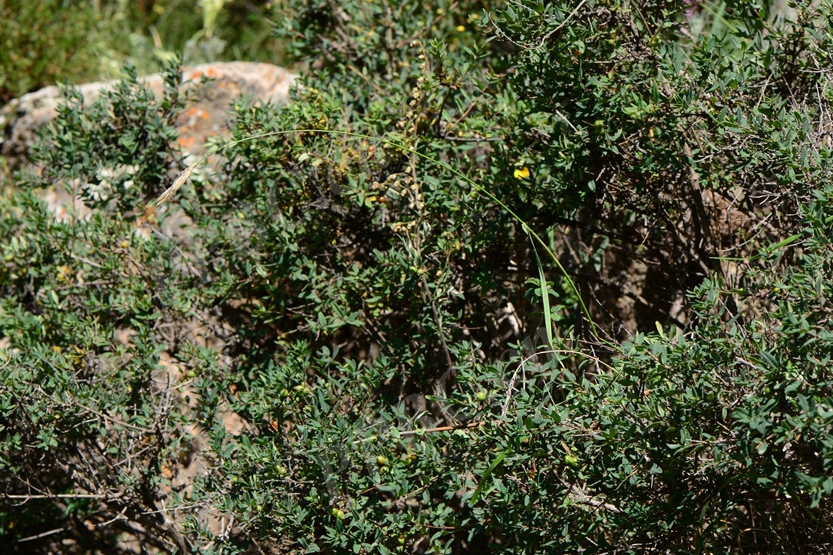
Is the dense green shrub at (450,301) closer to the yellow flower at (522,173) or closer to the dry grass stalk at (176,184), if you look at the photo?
the yellow flower at (522,173)

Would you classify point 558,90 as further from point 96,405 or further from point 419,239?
point 96,405

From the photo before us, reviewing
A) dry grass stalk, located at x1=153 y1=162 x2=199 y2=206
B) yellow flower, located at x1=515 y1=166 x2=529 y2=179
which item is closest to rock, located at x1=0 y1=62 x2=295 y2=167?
dry grass stalk, located at x1=153 y1=162 x2=199 y2=206

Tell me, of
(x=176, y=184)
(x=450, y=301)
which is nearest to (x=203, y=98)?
(x=176, y=184)

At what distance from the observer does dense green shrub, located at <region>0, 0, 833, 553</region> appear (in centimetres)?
219

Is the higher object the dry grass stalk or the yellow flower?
the yellow flower

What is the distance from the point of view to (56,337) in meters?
3.17

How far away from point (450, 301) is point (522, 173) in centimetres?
50

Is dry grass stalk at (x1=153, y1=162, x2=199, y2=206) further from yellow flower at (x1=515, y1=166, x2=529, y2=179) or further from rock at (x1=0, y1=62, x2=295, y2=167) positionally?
Answer: rock at (x1=0, y1=62, x2=295, y2=167)

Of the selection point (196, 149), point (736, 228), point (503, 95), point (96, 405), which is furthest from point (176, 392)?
point (736, 228)

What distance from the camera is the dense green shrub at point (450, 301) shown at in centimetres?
219

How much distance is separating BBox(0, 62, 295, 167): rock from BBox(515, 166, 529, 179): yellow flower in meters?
1.47

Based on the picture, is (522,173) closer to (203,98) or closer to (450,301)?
(450,301)

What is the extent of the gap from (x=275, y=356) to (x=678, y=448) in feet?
5.02

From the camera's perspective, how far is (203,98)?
4027 mm
